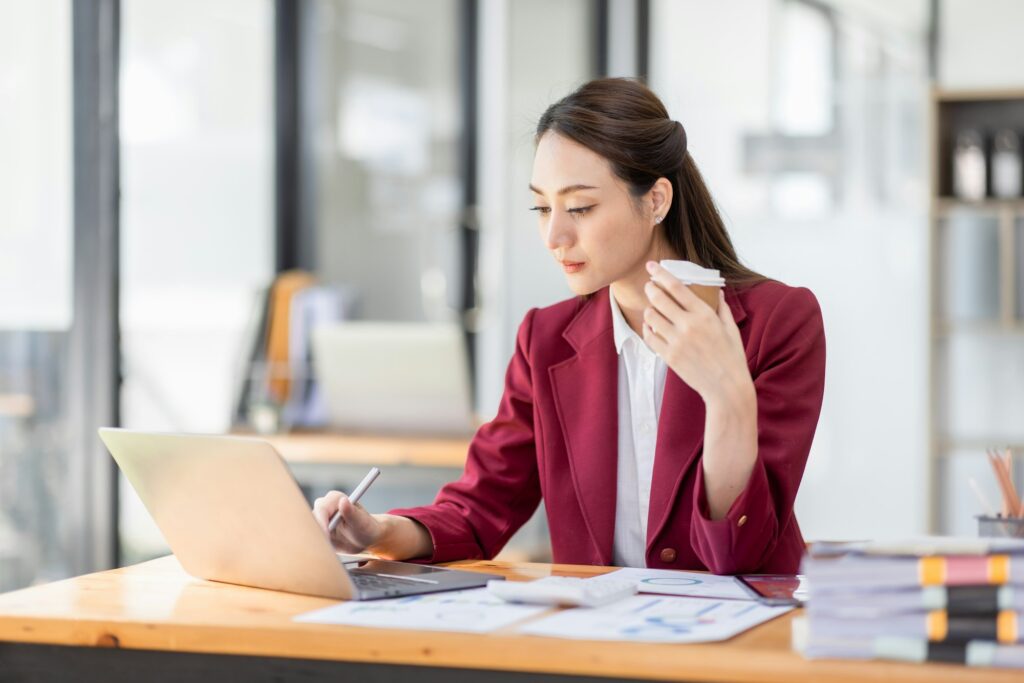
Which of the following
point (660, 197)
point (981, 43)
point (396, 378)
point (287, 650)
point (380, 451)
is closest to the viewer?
point (287, 650)

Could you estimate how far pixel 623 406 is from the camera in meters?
1.99

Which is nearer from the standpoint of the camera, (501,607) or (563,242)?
(501,607)

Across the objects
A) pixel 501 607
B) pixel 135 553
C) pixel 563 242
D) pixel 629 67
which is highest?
pixel 629 67

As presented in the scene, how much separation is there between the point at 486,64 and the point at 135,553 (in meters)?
2.66

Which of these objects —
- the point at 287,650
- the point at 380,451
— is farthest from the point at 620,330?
the point at 380,451

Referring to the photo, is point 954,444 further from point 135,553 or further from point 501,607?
point 501,607

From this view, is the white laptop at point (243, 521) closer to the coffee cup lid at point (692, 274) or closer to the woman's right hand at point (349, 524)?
the woman's right hand at point (349, 524)

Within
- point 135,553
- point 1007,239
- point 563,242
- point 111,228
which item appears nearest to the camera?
point 563,242

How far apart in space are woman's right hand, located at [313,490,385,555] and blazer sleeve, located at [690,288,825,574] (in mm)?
417

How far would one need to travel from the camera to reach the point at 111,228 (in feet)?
12.0

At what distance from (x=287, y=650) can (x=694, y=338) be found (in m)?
0.58

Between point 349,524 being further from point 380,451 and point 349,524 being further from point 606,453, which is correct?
point 380,451

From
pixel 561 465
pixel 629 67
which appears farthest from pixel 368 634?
pixel 629 67

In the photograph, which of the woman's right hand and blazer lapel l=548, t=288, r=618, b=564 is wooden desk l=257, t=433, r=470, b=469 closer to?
blazer lapel l=548, t=288, r=618, b=564
